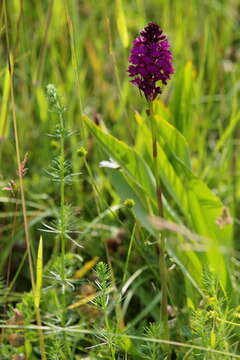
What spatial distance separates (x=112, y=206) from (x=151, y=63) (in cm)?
68

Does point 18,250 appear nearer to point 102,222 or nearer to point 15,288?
point 15,288

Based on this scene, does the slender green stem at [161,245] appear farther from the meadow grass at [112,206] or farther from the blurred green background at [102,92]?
the blurred green background at [102,92]

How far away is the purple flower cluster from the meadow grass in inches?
5.3

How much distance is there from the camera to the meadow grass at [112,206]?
4.06 feet

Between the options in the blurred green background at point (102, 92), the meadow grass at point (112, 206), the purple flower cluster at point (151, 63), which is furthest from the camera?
the blurred green background at point (102, 92)

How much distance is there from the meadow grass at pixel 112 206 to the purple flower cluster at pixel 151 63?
0.45ft

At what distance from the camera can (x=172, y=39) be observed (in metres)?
2.53

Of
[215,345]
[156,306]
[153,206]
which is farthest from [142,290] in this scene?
[215,345]

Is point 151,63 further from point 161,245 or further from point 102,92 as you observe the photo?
point 102,92

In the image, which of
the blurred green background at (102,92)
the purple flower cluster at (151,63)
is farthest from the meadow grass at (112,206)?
the purple flower cluster at (151,63)

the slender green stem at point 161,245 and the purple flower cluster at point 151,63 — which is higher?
the purple flower cluster at point 151,63

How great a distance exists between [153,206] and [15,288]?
1.63 feet

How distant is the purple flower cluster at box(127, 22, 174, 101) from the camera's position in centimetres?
111

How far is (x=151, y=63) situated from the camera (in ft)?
3.65
